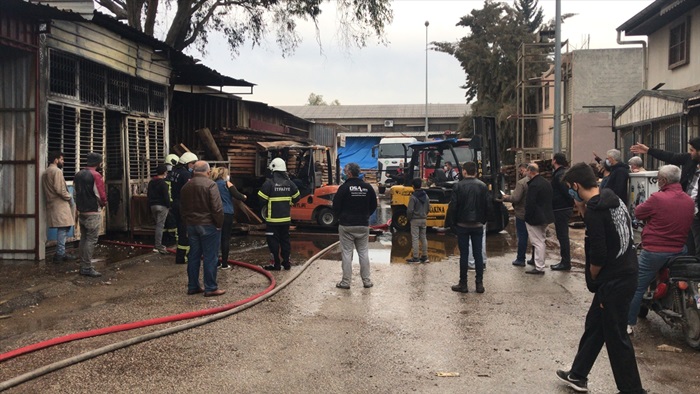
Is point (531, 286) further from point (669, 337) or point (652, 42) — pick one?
Result: point (652, 42)

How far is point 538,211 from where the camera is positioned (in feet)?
32.8

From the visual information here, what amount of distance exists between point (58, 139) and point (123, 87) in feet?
9.26

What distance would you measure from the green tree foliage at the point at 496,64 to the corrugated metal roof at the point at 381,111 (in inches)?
727

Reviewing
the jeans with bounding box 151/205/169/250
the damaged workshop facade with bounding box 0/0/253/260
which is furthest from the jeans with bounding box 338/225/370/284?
the damaged workshop facade with bounding box 0/0/253/260

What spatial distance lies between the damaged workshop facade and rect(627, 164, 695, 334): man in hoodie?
28.7 feet

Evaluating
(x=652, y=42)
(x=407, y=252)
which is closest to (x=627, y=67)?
(x=652, y=42)

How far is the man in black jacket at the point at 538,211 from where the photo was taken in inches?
394

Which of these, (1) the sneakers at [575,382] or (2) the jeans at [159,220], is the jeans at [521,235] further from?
(2) the jeans at [159,220]

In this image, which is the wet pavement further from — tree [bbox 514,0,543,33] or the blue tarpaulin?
tree [bbox 514,0,543,33]

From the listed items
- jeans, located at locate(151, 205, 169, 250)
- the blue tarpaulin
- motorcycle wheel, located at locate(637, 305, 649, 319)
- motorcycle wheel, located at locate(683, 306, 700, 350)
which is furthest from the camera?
the blue tarpaulin

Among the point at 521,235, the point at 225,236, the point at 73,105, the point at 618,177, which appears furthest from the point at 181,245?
the point at 618,177

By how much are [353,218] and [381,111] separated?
52944 millimetres

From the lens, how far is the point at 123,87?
45.2 feet

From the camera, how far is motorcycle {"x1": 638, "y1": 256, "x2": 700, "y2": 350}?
5.94 metres
